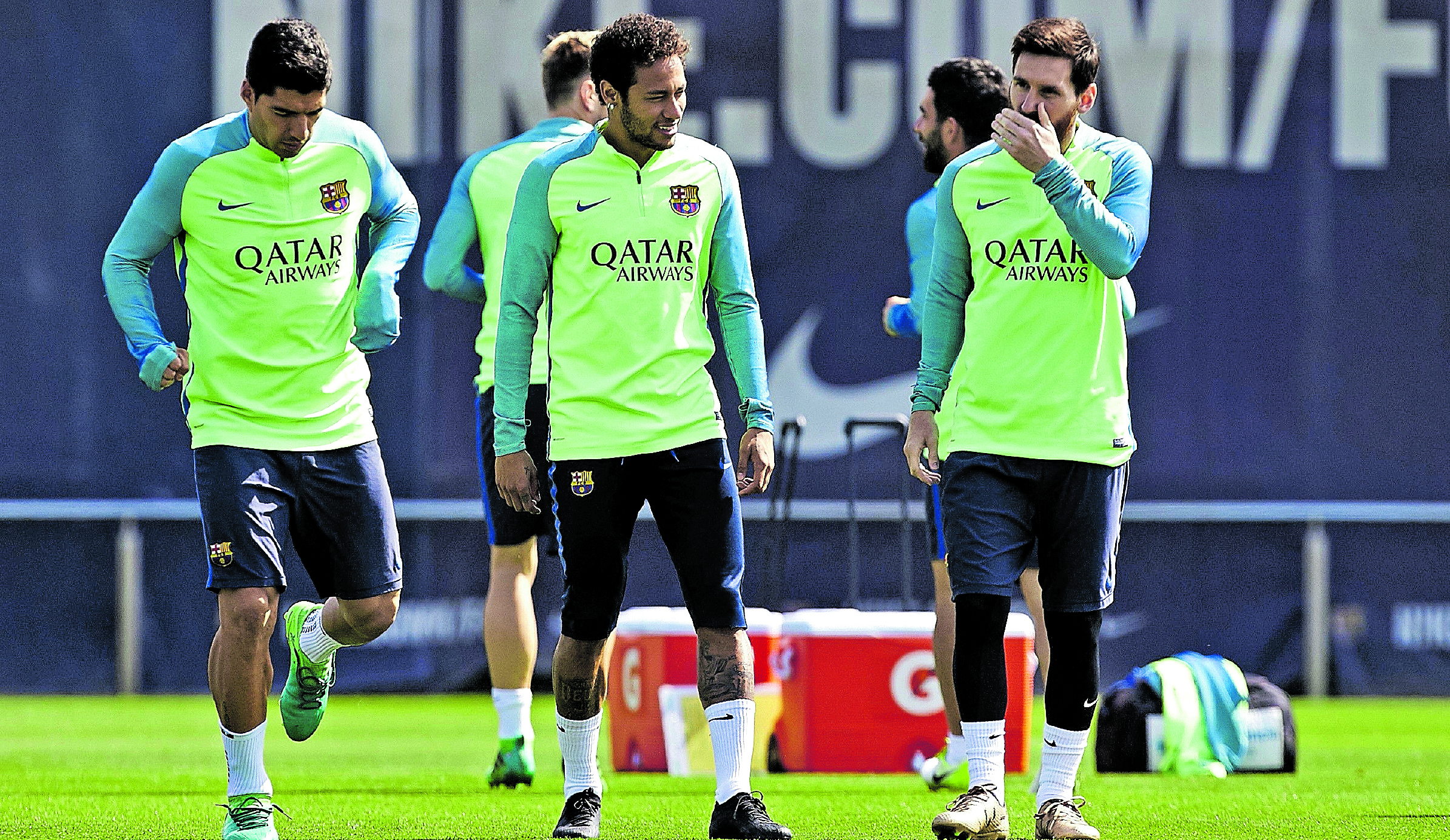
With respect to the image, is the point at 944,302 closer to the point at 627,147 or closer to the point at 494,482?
the point at 627,147

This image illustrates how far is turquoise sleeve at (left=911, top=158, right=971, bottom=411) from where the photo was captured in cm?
446

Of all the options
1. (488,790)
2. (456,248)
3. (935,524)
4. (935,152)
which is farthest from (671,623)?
(935,152)

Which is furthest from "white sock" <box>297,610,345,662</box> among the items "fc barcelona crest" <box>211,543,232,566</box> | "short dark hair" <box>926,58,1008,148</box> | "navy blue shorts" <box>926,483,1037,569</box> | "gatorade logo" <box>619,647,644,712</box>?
"short dark hair" <box>926,58,1008,148</box>

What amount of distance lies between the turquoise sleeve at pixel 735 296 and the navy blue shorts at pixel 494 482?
124 cm

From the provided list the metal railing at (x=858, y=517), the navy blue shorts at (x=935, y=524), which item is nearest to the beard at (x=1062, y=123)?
the navy blue shorts at (x=935, y=524)

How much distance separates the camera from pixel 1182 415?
1025cm

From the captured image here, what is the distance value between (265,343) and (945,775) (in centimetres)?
253

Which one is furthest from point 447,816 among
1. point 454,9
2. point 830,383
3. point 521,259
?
point 454,9

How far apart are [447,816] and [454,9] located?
18.9 ft

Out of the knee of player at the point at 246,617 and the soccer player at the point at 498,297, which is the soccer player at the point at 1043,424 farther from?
the soccer player at the point at 498,297

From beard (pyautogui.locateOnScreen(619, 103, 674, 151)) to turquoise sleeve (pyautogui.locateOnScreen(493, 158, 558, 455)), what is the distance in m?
0.19

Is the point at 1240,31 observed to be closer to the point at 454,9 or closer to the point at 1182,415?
the point at 1182,415

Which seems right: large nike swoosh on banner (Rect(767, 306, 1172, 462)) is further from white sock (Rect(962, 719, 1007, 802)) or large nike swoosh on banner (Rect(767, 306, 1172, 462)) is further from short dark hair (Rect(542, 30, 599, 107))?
white sock (Rect(962, 719, 1007, 802))

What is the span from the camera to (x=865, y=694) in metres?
6.53
